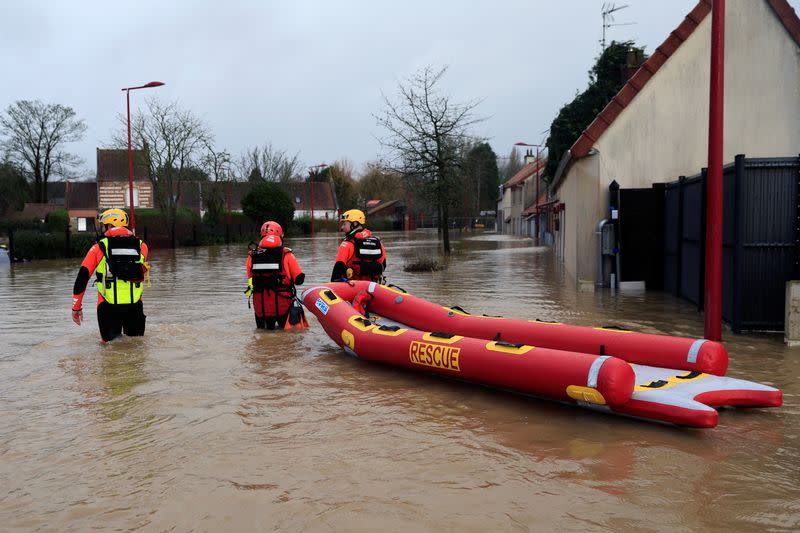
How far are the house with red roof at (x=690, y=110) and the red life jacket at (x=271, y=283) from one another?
7.28m

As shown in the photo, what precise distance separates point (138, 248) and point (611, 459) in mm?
6360

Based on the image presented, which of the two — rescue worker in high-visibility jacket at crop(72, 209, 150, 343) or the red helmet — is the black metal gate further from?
rescue worker in high-visibility jacket at crop(72, 209, 150, 343)

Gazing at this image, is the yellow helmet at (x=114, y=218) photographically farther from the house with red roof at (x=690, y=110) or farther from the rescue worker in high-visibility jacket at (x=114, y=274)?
the house with red roof at (x=690, y=110)

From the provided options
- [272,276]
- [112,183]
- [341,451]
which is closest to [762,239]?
[272,276]

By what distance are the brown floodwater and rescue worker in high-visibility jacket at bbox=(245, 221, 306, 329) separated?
3.60ft

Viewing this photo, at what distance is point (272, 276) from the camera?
31.4 ft

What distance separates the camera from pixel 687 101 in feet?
45.8

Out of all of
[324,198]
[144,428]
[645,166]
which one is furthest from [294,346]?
[324,198]

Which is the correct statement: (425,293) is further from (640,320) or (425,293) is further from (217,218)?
(217,218)

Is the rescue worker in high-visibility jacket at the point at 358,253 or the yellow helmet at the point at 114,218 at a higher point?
the yellow helmet at the point at 114,218

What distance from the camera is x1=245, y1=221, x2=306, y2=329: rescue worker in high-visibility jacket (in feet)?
31.3

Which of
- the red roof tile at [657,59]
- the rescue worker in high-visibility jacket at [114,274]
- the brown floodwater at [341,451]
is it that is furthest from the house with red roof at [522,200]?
the brown floodwater at [341,451]

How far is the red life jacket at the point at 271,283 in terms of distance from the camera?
9.53 meters

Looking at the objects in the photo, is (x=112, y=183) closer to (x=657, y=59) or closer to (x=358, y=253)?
(x=657, y=59)
